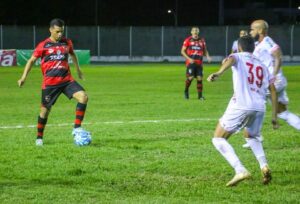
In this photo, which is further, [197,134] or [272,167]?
[197,134]

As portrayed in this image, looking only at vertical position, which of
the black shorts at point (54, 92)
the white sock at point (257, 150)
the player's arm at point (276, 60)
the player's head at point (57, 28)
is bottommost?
the white sock at point (257, 150)

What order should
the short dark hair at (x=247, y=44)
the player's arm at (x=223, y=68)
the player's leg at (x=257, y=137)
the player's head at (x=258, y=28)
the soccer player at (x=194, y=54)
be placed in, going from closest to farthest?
the player's arm at (x=223, y=68) → the short dark hair at (x=247, y=44) → the player's leg at (x=257, y=137) → the player's head at (x=258, y=28) → the soccer player at (x=194, y=54)

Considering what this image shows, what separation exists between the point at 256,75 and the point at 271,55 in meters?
3.12

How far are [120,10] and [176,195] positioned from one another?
214ft

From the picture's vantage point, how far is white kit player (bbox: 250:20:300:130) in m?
10.6

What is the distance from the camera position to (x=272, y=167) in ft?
30.1

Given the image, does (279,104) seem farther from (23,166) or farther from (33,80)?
(33,80)

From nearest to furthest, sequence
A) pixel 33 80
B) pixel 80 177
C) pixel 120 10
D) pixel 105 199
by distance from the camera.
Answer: pixel 105 199, pixel 80 177, pixel 33 80, pixel 120 10

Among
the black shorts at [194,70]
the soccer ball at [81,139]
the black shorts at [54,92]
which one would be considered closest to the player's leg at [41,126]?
the black shorts at [54,92]

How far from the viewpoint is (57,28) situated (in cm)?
1122

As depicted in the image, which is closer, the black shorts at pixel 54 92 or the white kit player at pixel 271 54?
the white kit player at pixel 271 54

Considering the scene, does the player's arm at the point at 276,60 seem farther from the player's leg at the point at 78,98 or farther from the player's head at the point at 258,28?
the player's leg at the point at 78,98

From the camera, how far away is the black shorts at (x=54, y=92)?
11398mm

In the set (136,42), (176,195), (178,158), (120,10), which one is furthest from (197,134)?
(120,10)
